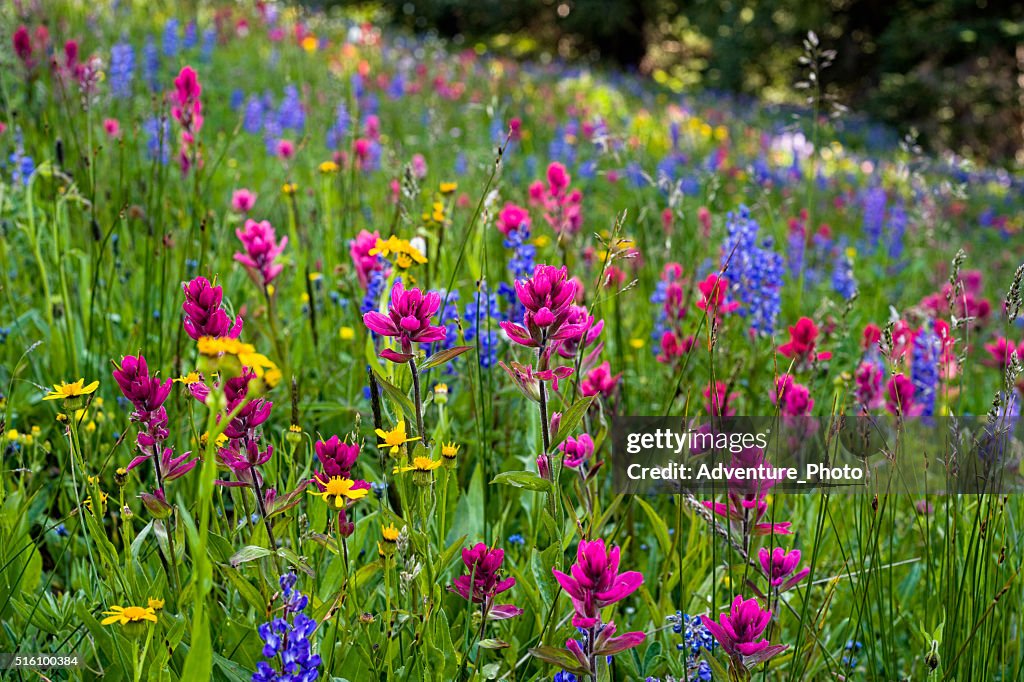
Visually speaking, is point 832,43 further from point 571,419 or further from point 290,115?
point 571,419

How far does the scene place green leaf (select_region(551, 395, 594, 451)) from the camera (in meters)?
1.14

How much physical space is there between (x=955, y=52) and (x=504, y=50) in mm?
7469

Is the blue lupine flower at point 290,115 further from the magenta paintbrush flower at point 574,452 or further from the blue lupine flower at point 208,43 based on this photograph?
the magenta paintbrush flower at point 574,452

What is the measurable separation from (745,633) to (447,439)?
36.9 inches

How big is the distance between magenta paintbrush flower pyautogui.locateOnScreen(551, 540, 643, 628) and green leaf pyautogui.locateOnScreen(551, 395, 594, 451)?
0.64 feet

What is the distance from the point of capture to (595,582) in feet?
3.31

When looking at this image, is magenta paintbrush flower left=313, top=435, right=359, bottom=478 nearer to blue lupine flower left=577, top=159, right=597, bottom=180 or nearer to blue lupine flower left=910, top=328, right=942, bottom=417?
blue lupine flower left=910, top=328, right=942, bottom=417

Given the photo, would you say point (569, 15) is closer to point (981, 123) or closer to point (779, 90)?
point (779, 90)

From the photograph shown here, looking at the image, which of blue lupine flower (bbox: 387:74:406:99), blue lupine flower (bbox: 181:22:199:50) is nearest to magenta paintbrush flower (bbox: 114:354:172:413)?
blue lupine flower (bbox: 181:22:199:50)

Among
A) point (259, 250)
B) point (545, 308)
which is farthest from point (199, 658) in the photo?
point (259, 250)

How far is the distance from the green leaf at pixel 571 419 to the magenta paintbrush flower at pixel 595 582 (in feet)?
0.64

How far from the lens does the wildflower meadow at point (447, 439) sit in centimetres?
115

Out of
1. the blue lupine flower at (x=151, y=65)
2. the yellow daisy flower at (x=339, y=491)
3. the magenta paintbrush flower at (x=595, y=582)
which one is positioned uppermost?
the blue lupine flower at (x=151, y=65)

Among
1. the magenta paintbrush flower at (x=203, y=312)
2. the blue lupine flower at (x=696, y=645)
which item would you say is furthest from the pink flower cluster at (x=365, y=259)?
the blue lupine flower at (x=696, y=645)
